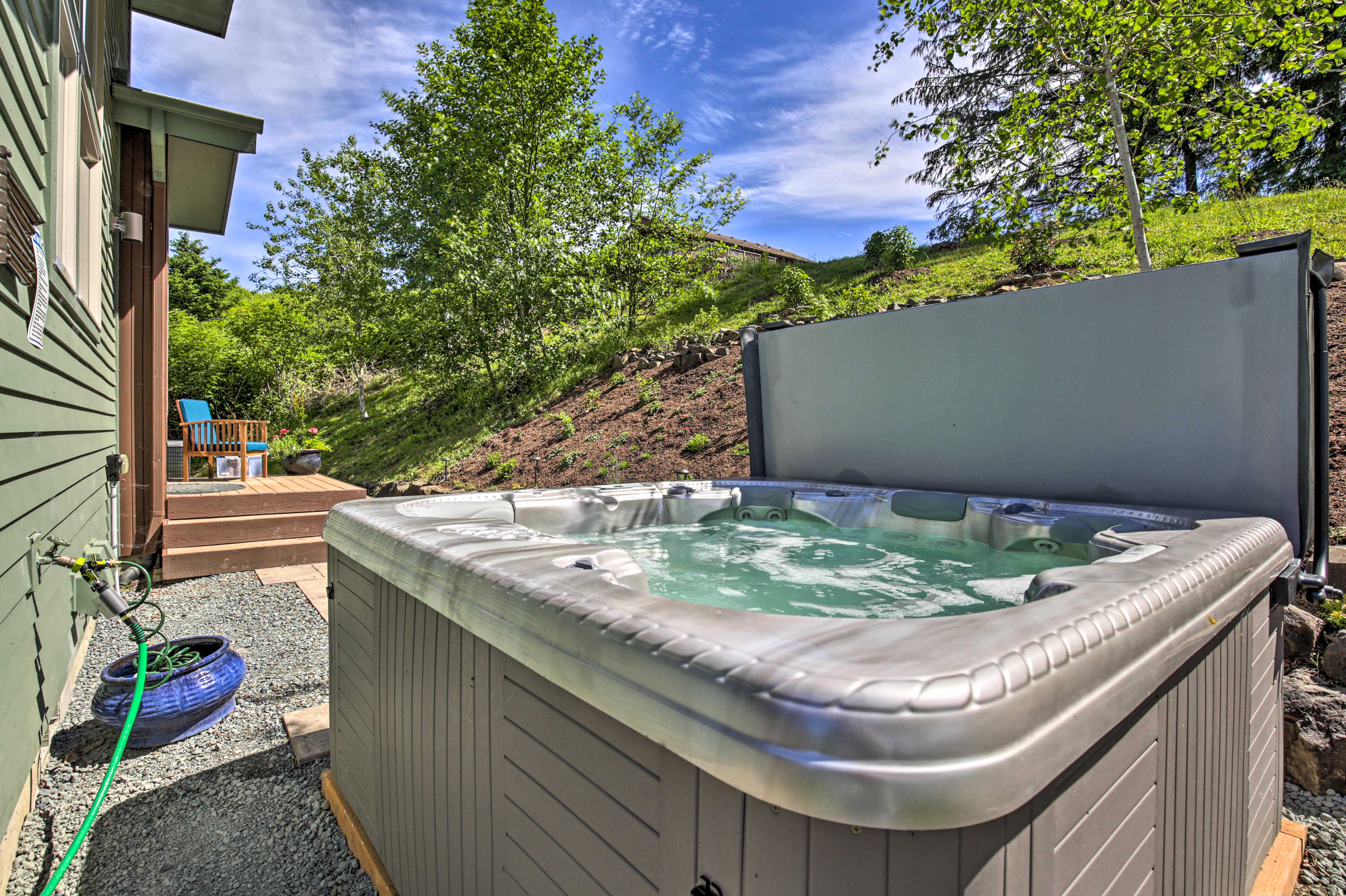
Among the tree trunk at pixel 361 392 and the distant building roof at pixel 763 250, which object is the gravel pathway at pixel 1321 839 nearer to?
the distant building roof at pixel 763 250

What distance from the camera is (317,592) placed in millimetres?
3523

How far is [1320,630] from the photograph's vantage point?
2020 millimetres

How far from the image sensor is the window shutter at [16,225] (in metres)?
1.31

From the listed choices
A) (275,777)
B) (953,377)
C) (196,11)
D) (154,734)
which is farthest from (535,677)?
(196,11)

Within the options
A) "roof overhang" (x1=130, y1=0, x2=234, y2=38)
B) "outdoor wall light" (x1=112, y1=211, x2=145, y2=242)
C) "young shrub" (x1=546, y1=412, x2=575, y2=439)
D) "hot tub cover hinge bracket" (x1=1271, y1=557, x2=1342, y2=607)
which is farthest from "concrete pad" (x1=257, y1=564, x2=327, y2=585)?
"hot tub cover hinge bracket" (x1=1271, y1=557, x2=1342, y2=607)

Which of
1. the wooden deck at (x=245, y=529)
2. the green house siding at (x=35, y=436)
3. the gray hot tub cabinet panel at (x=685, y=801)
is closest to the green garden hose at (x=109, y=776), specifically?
the green house siding at (x=35, y=436)

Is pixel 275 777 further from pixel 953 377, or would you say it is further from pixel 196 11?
pixel 196 11

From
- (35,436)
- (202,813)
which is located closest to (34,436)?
(35,436)

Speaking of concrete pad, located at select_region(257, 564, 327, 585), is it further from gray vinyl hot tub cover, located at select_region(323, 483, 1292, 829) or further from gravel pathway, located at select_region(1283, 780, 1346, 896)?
gravel pathway, located at select_region(1283, 780, 1346, 896)

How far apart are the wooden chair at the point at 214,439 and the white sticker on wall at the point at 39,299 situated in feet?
13.0

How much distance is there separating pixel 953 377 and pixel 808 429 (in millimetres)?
827

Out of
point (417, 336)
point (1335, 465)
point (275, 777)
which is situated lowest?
point (275, 777)

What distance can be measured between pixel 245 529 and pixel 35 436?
8.05 ft

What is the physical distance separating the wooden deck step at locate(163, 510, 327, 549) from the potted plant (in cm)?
159
